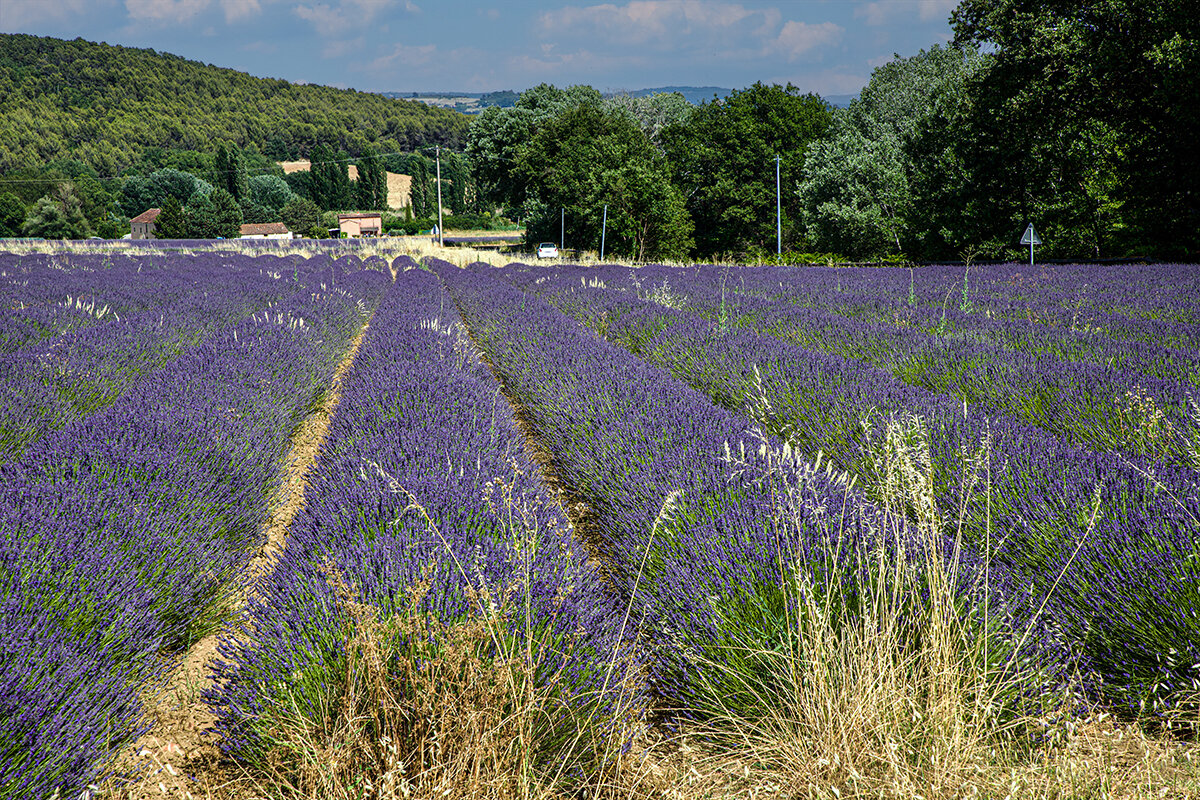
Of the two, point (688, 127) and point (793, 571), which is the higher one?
point (688, 127)

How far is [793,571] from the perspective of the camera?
82.2 inches

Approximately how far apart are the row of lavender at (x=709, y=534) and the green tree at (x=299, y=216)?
8606 centimetres

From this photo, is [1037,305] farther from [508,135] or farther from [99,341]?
[508,135]

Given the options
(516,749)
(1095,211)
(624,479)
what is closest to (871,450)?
(624,479)

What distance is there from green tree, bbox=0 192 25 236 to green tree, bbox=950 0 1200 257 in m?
77.5

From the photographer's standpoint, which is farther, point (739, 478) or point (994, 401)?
point (994, 401)

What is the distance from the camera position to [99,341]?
18.5ft

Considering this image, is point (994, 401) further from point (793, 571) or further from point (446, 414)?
point (446, 414)

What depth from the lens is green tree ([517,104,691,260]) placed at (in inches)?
1303

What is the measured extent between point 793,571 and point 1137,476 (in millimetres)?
1635

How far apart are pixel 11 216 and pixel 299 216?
26712mm

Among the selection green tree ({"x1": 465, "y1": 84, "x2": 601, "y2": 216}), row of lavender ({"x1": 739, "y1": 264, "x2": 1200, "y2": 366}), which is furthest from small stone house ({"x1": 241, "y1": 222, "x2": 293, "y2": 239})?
row of lavender ({"x1": 739, "y1": 264, "x2": 1200, "y2": 366})

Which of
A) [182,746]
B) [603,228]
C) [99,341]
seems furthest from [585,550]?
[603,228]

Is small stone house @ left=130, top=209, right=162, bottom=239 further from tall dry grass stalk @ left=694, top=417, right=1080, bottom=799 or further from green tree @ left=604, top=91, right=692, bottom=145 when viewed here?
tall dry grass stalk @ left=694, top=417, right=1080, bottom=799
